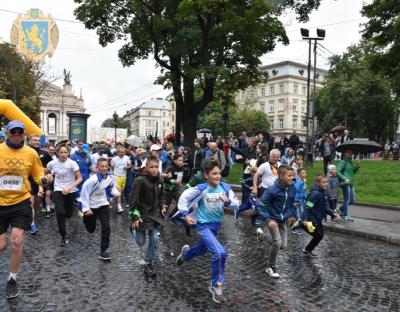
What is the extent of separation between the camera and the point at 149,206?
20.5 feet

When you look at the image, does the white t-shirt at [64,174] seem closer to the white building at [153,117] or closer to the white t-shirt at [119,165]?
the white t-shirt at [119,165]

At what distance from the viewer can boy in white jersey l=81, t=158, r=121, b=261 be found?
6.93 meters

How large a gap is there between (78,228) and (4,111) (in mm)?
6282

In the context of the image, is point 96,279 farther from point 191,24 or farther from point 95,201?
point 191,24

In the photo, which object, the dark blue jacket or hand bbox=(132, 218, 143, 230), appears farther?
the dark blue jacket

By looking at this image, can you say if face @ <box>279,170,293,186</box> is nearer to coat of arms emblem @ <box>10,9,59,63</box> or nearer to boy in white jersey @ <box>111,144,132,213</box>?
boy in white jersey @ <box>111,144,132,213</box>

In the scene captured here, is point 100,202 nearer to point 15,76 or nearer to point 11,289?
point 11,289

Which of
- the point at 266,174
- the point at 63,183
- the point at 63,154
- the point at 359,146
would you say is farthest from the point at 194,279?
the point at 359,146

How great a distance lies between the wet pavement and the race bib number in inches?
49.5

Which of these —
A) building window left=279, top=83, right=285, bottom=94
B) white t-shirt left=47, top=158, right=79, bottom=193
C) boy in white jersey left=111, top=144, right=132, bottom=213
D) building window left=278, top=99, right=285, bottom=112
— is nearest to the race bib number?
white t-shirt left=47, top=158, right=79, bottom=193

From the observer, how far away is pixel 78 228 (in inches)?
378

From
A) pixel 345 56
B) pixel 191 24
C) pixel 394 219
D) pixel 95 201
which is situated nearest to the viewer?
pixel 95 201

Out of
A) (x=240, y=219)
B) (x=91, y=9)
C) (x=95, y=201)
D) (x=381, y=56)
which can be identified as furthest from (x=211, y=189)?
(x=91, y=9)

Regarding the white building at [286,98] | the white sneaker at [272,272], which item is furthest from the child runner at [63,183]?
the white building at [286,98]
